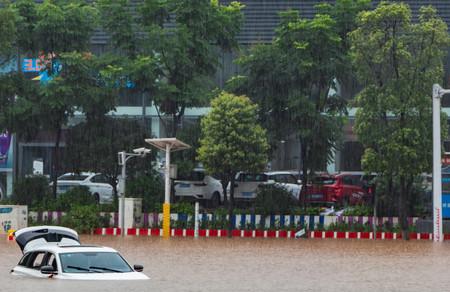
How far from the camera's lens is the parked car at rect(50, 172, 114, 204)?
50031 millimetres

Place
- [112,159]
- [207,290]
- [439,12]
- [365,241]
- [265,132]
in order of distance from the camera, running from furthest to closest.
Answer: [439,12]
[112,159]
[265,132]
[365,241]
[207,290]

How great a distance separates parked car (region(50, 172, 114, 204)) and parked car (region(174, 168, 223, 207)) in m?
3.75

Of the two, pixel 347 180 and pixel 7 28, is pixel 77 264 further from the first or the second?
pixel 347 180

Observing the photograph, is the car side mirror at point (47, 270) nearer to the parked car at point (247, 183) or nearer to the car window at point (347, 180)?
the parked car at point (247, 183)

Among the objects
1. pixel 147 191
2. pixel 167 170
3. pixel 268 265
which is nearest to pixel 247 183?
pixel 147 191

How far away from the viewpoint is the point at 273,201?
44.4 meters

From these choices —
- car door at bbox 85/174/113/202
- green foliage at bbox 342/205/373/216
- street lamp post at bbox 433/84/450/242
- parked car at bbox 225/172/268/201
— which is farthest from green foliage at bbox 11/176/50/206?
street lamp post at bbox 433/84/450/242

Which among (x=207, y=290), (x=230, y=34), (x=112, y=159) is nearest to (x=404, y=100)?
(x=230, y=34)

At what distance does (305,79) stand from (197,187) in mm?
6903

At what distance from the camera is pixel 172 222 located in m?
44.2

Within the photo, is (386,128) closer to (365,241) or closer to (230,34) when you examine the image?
(365,241)

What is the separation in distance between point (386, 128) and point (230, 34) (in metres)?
9.20

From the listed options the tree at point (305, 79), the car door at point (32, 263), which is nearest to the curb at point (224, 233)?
the tree at point (305, 79)

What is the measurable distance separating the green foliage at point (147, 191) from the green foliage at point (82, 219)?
2671 millimetres
